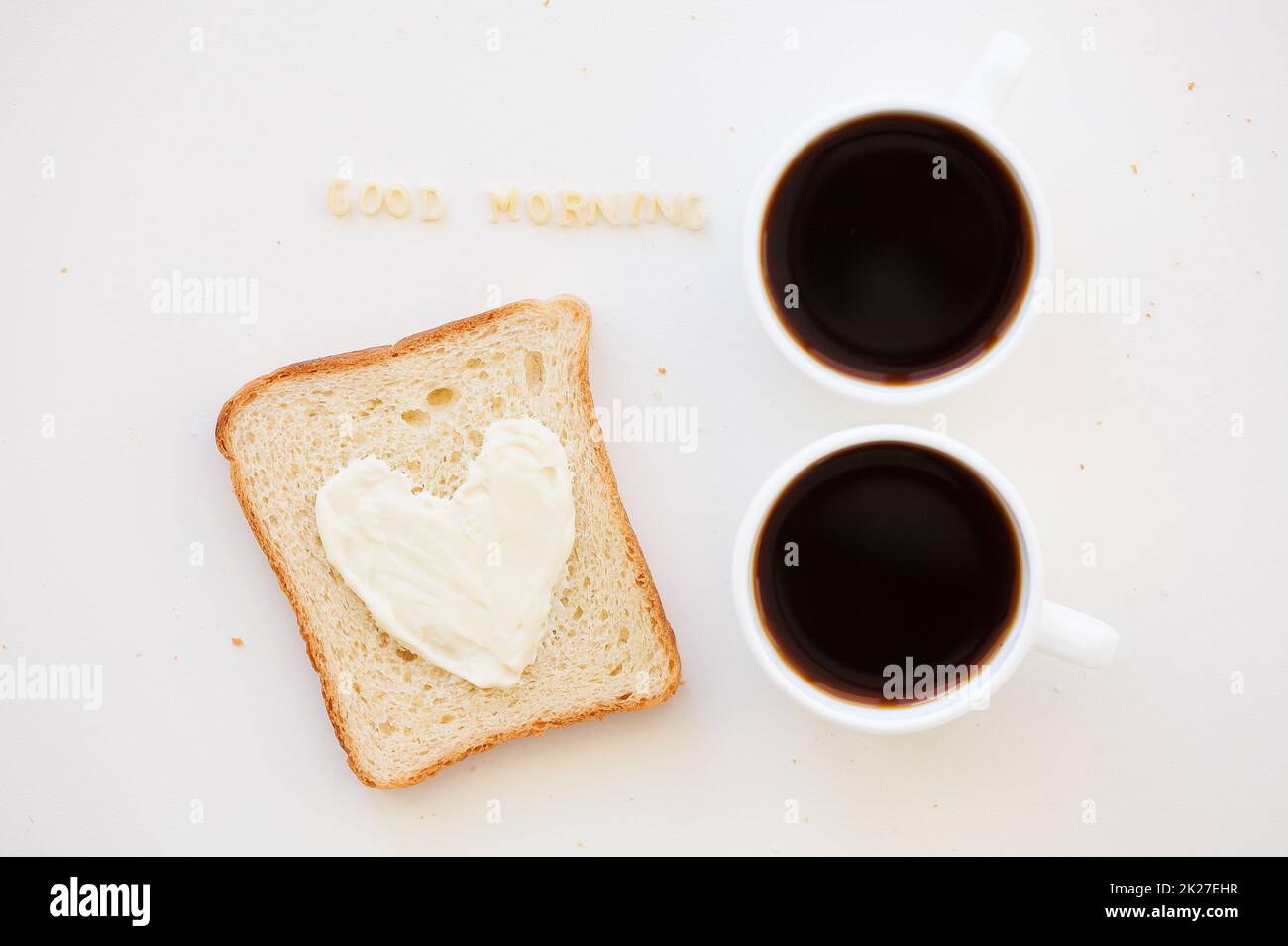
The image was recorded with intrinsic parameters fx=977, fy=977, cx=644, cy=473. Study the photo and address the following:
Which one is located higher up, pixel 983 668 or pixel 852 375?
pixel 852 375

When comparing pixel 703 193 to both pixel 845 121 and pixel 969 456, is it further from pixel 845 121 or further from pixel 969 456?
pixel 969 456

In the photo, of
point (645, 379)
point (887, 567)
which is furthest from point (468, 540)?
point (887, 567)

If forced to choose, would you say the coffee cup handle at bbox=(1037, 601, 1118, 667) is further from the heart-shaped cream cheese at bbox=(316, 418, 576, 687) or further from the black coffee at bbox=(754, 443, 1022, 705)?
the heart-shaped cream cheese at bbox=(316, 418, 576, 687)

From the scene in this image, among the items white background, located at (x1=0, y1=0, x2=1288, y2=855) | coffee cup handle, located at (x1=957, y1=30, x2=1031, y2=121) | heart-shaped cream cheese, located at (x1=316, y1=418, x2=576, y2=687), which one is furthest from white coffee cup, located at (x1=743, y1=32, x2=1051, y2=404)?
heart-shaped cream cheese, located at (x1=316, y1=418, x2=576, y2=687)

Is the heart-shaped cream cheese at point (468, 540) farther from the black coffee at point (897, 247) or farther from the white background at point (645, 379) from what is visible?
the black coffee at point (897, 247)

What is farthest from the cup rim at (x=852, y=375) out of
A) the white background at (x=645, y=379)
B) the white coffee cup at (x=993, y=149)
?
the white background at (x=645, y=379)

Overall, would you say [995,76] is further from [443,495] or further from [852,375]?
[443,495]
